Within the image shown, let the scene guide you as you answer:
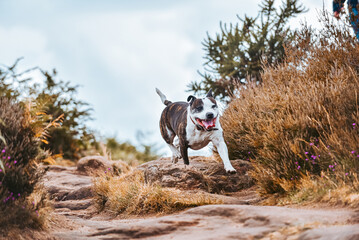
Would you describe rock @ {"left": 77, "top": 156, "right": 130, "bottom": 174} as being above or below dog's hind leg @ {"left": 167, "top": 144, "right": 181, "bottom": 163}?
above

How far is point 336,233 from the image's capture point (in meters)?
3.24

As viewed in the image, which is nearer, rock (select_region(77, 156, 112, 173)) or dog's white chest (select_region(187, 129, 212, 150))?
dog's white chest (select_region(187, 129, 212, 150))

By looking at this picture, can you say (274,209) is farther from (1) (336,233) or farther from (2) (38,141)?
(2) (38,141)

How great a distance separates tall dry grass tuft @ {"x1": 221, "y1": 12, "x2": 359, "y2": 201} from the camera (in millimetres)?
4996

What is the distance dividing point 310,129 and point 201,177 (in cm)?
187

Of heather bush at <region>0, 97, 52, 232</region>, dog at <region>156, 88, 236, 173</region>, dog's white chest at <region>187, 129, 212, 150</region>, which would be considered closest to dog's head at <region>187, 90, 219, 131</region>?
Result: dog at <region>156, 88, 236, 173</region>

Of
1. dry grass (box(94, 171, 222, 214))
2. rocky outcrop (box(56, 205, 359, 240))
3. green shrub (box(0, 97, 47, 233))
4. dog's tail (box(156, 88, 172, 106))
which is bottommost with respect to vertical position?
rocky outcrop (box(56, 205, 359, 240))

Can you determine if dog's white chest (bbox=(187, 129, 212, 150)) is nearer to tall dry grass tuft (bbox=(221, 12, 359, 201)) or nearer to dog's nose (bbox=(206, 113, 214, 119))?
dog's nose (bbox=(206, 113, 214, 119))

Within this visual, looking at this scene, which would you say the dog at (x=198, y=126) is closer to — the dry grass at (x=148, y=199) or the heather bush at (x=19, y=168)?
the dry grass at (x=148, y=199)

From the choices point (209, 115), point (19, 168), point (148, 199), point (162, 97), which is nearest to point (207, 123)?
point (209, 115)

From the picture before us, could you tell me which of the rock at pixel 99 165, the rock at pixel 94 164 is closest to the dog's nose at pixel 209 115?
the rock at pixel 99 165

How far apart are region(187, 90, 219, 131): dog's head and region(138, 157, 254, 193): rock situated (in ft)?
2.85

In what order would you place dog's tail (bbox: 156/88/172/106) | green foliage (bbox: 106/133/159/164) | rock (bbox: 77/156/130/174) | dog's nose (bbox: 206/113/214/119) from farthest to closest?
green foliage (bbox: 106/133/159/164), rock (bbox: 77/156/130/174), dog's tail (bbox: 156/88/172/106), dog's nose (bbox: 206/113/214/119)

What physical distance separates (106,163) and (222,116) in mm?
3781
